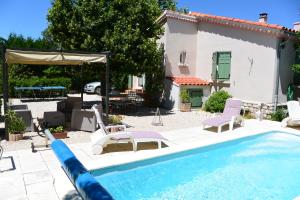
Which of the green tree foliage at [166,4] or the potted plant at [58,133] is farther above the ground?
the green tree foliage at [166,4]

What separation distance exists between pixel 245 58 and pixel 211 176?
10468 millimetres

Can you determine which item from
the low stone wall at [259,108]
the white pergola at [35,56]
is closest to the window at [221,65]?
the low stone wall at [259,108]

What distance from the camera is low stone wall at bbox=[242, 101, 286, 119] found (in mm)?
15216

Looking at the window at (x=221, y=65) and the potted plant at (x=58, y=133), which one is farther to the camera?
the window at (x=221, y=65)

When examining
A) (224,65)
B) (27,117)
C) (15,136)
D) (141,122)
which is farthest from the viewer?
(224,65)

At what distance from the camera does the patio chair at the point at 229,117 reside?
38.9 feet

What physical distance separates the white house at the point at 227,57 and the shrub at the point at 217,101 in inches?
38.7

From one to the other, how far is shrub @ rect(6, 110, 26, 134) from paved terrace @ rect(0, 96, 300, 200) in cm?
48

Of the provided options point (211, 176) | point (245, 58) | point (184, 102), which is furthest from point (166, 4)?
point (211, 176)

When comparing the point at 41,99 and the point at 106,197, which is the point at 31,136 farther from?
the point at 41,99

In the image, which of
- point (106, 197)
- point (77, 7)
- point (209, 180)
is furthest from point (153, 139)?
point (77, 7)

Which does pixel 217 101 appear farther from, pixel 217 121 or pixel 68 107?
pixel 68 107

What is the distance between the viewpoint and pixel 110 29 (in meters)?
15.2

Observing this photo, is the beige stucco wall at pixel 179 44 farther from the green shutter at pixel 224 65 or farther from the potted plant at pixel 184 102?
the green shutter at pixel 224 65
